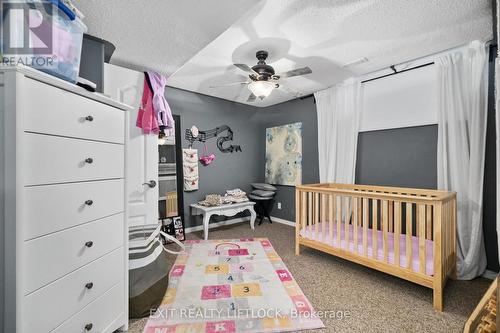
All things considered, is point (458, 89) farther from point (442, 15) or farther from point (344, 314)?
point (344, 314)

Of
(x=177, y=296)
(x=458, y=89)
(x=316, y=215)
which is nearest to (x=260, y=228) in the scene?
(x=316, y=215)

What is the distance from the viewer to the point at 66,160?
95 cm

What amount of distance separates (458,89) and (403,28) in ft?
2.94

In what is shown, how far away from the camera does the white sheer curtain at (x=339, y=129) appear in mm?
2816

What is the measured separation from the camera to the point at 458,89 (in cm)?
204

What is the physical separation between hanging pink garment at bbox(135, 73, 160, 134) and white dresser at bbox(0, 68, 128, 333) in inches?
22.1

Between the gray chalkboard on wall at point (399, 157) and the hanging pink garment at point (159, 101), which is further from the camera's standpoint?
the gray chalkboard on wall at point (399, 157)

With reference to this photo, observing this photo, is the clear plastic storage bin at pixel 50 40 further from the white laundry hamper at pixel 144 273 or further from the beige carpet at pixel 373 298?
the beige carpet at pixel 373 298

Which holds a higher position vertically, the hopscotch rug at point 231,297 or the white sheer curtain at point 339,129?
the white sheer curtain at point 339,129

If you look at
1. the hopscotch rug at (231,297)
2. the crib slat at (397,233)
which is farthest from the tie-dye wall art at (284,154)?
the crib slat at (397,233)

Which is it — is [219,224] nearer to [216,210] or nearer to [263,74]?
[216,210]

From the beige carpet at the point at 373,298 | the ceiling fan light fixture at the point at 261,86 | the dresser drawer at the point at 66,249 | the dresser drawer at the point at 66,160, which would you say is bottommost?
the beige carpet at the point at 373,298

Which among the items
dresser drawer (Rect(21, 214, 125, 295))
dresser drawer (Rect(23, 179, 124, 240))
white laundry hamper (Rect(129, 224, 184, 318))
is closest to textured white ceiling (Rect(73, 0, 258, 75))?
dresser drawer (Rect(23, 179, 124, 240))

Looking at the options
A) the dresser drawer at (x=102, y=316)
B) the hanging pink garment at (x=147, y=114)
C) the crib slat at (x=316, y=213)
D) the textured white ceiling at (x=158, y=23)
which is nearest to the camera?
the dresser drawer at (x=102, y=316)
